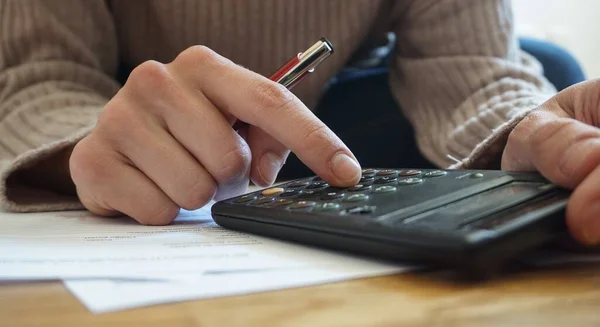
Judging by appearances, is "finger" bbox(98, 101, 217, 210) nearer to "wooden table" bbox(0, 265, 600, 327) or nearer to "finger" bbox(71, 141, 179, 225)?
"finger" bbox(71, 141, 179, 225)

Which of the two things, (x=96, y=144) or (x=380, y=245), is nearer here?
(x=380, y=245)

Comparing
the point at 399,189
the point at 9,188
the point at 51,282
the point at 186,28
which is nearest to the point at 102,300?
the point at 51,282

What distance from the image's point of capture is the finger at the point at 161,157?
397mm

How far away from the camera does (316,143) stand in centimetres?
37

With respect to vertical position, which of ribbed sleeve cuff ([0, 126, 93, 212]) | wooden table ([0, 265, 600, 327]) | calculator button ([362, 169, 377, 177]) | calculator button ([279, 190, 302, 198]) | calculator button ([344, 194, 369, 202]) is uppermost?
wooden table ([0, 265, 600, 327])

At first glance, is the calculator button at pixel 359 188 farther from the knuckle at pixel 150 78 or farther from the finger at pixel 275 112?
the knuckle at pixel 150 78

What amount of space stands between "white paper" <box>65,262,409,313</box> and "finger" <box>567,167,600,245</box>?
2.9 inches

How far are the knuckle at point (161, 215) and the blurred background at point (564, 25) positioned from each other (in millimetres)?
1281

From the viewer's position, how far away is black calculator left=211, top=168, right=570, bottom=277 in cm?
23

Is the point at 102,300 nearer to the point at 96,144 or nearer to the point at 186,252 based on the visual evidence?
the point at 186,252

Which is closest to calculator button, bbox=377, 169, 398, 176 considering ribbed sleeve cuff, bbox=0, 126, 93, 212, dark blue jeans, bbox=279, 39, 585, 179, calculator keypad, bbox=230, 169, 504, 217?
calculator keypad, bbox=230, 169, 504, 217

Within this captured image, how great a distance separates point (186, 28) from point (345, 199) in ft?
1.43

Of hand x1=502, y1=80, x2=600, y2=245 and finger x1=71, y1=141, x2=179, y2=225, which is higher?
hand x1=502, y1=80, x2=600, y2=245

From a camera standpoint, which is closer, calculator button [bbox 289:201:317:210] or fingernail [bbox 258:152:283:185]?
calculator button [bbox 289:201:317:210]
